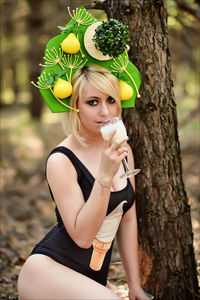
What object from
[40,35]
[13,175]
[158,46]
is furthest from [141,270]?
[40,35]

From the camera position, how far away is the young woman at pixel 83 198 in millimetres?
2246

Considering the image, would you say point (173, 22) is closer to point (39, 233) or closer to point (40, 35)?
point (39, 233)

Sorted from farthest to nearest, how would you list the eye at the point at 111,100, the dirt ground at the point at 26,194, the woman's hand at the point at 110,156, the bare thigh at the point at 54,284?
the dirt ground at the point at 26,194, the eye at the point at 111,100, the bare thigh at the point at 54,284, the woman's hand at the point at 110,156

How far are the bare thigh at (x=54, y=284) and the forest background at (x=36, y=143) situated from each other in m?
1.17

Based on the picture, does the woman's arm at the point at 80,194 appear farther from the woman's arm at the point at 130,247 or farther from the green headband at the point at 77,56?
the woman's arm at the point at 130,247

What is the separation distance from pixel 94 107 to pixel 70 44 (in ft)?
1.45

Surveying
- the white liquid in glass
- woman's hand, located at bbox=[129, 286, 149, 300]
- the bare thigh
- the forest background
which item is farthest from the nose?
the forest background

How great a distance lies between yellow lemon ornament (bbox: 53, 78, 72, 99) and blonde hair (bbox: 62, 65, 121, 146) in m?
0.05

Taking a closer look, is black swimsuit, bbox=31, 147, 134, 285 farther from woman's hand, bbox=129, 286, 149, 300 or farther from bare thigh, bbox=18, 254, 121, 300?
woman's hand, bbox=129, 286, 149, 300

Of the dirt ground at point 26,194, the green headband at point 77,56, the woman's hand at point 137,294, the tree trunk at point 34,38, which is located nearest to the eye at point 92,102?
the green headband at point 77,56

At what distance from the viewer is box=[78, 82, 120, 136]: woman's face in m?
2.48

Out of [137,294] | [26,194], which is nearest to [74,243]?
[137,294]

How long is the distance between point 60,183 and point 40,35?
37.1 ft

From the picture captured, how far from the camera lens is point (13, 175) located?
29.1 ft
